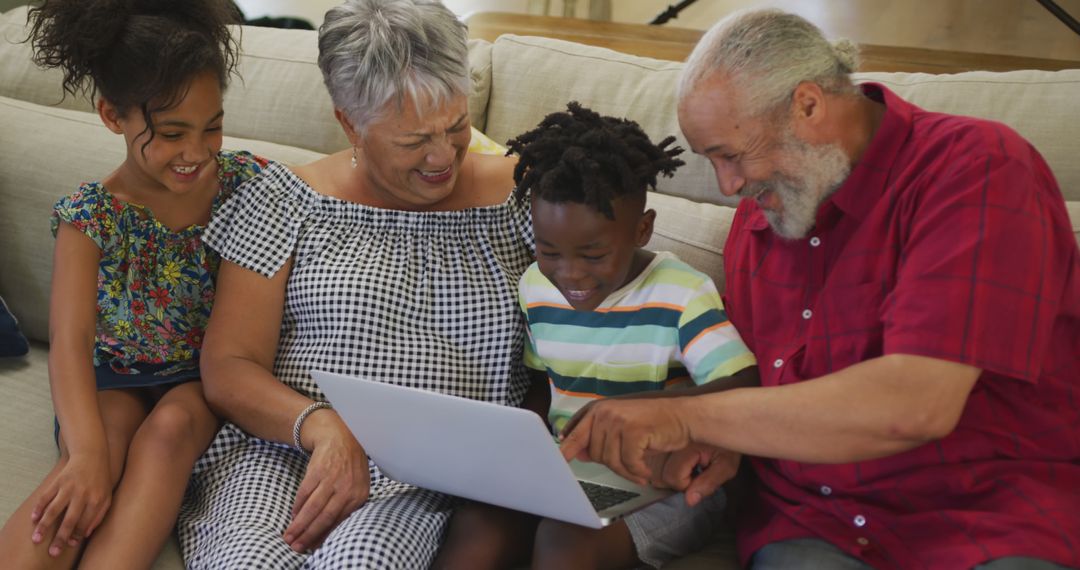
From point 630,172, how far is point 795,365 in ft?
1.15

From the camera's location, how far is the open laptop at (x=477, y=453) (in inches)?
49.6

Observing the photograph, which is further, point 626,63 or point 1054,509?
point 626,63

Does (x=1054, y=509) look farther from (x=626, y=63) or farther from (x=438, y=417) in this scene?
(x=626, y=63)

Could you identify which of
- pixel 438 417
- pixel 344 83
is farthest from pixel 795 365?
pixel 344 83

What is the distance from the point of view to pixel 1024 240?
4.04 feet

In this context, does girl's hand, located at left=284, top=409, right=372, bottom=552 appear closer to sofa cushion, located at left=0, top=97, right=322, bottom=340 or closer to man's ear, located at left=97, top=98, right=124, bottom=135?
man's ear, located at left=97, top=98, right=124, bottom=135

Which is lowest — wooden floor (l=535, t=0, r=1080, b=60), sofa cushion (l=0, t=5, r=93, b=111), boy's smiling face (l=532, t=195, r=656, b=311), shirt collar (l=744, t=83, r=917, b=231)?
wooden floor (l=535, t=0, r=1080, b=60)

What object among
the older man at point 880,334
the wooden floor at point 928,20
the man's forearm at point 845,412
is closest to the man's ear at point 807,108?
the older man at point 880,334

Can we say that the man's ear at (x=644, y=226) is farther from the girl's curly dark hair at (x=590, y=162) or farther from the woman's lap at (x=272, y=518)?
the woman's lap at (x=272, y=518)

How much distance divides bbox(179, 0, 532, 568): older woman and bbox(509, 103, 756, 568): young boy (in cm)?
16

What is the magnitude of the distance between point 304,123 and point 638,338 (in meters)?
1.09

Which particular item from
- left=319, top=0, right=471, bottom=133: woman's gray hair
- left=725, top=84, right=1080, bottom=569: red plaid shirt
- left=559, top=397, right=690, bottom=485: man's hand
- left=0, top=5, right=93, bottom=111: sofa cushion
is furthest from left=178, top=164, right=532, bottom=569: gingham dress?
left=0, top=5, right=93, bottom=111: sofa cushion

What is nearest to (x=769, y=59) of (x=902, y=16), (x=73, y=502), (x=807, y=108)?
(x=807, y=108)

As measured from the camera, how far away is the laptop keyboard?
1419 mm
